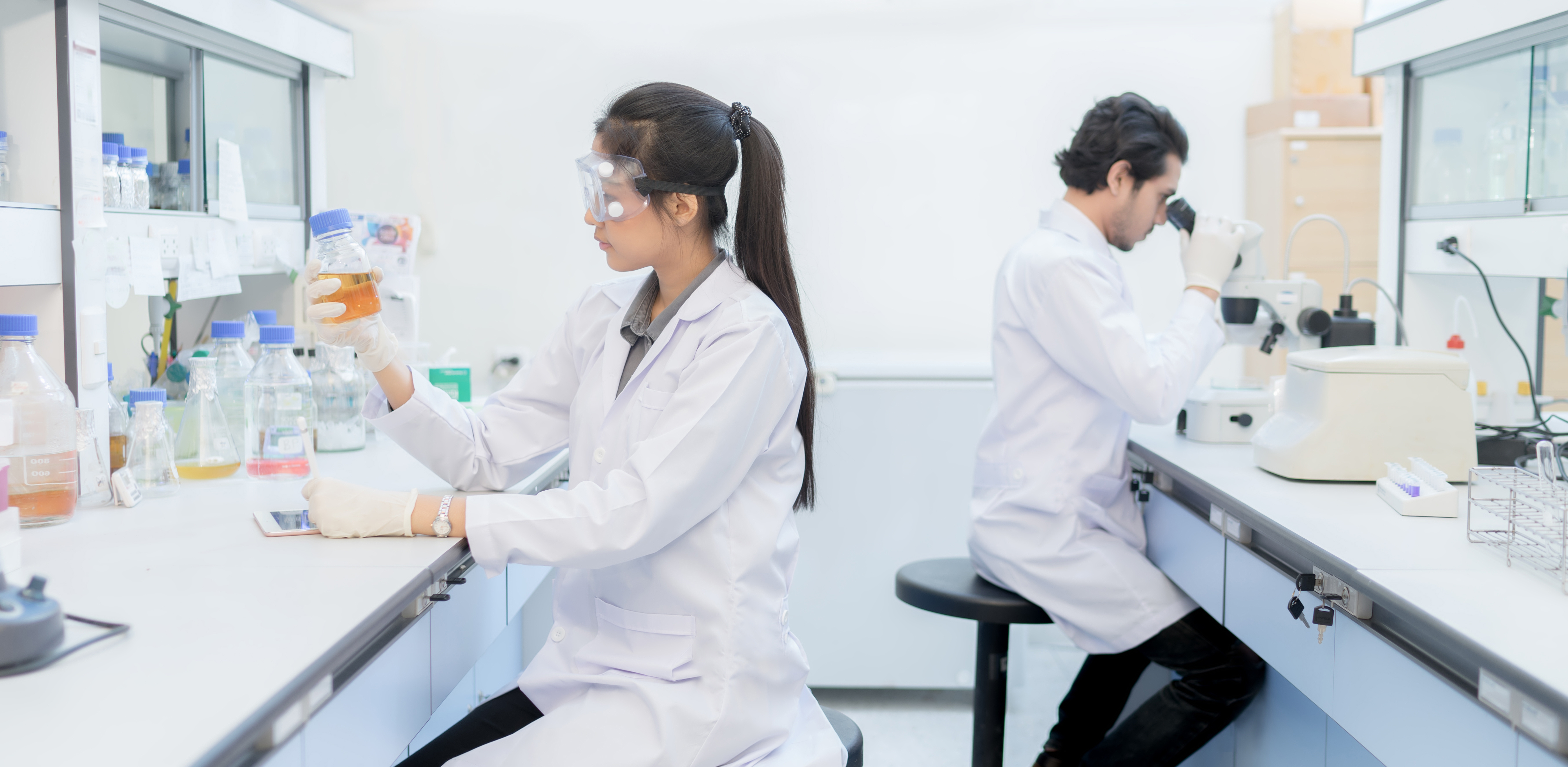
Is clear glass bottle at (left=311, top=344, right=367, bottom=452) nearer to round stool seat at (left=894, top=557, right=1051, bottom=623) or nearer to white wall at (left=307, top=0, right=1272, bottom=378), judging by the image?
round stool seat at (left=894, top=557, right=1051, bottom=623)

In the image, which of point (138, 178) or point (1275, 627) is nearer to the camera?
point (1275, 627)

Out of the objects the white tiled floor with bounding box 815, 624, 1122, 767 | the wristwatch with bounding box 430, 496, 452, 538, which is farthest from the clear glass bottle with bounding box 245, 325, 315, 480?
the white tiled floor with bounding box 815, 624, 1122, 767

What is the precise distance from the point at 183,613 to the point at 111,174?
1045mm

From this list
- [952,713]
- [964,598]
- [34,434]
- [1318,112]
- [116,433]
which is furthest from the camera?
[1318,112]

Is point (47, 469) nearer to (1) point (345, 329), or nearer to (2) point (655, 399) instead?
(1) point (345, 329)

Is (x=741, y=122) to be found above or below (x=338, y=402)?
above

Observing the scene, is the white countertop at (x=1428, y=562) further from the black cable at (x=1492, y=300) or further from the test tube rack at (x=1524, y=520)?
the black cable at (x=1492, y=300)

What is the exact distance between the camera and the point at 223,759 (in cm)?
76

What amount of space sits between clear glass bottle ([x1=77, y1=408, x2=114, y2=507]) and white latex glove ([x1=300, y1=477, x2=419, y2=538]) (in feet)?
1.35

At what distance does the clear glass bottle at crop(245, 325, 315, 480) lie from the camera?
1709 millimetres

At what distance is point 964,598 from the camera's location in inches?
77.3

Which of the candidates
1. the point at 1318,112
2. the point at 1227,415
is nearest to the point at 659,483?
the point at 1227,415

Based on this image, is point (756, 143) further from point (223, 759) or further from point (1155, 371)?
point (223, 759)

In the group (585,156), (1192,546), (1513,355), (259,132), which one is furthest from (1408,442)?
(259,132)
